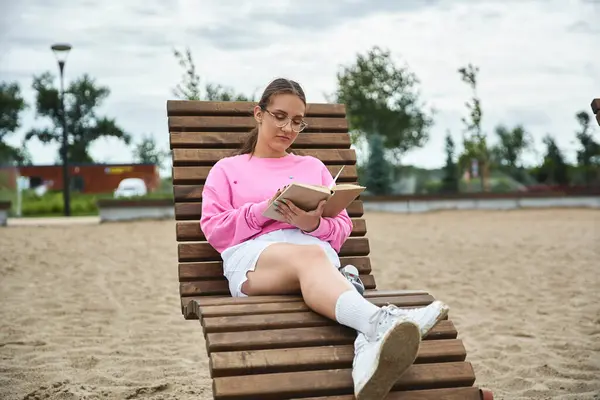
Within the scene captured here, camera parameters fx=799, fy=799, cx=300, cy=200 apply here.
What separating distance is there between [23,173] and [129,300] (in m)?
33.1

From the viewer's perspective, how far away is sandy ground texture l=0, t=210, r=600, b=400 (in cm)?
484

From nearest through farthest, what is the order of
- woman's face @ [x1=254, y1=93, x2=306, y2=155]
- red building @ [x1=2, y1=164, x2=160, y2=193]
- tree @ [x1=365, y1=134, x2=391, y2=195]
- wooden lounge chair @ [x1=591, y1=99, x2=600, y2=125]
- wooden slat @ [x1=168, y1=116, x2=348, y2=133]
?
woman's face @ [x1=254, y1=93, x2=306, y2=155], wooden lounge chair @ [x1=591, y1=99, x2=600, y2=125], wooden slat @ [x1=168, y1=116, x2=348, y2=133], tree @ [x1=365, y1=134, x2=391, y2=195], red building @ [x1=2, y1=164, x2=160, y2=193]

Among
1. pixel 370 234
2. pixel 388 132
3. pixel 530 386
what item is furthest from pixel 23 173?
pixel 530 386

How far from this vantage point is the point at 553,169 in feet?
92.4

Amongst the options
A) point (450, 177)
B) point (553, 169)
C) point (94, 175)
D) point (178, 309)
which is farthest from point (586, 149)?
point (178, 309)

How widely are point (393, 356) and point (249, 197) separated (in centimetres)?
131

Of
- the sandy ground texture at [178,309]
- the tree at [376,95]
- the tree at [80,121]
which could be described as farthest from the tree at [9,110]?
the sandy ground texture at [178,309]

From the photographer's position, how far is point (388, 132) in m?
34.5

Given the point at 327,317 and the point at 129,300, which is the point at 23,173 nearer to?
the point at 129,300

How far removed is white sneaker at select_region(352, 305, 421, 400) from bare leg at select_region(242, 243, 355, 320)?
0.26 meters

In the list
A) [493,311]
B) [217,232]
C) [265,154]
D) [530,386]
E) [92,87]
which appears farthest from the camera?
[92,87]

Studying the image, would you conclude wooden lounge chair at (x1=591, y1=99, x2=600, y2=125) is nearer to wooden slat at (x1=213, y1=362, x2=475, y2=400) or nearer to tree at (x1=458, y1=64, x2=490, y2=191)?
wooden slat at (x1=213, y1=362, x2=475, y2=400)

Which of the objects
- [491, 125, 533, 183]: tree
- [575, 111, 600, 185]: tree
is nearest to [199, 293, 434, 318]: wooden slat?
[575, 111, 600, 185]: tree

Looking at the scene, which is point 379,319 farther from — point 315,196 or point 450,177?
point 450,177
